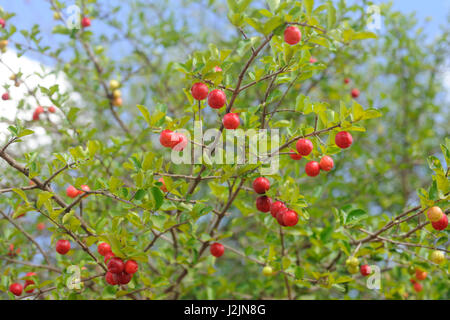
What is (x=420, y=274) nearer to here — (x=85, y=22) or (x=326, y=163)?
(x=326, y=163)

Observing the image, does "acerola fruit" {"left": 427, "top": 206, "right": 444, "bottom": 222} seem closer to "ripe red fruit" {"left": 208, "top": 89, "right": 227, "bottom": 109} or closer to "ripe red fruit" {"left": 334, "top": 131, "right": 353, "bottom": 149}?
"ripe red fruit" {"left": 334, "top": 131, "right": 353, "bottom": 149}

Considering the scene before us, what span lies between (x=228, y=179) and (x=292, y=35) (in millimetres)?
799

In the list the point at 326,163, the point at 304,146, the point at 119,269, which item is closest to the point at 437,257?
the point at 326,163

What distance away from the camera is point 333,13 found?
1.55 meters

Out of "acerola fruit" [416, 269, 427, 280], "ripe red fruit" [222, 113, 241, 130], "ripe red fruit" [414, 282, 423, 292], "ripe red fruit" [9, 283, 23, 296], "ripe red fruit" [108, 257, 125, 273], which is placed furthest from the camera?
"ripe red fruit" [414, 282, 423, 292]

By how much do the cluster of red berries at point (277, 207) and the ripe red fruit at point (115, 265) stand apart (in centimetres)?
80

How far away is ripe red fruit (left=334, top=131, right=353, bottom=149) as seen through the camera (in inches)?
66.3

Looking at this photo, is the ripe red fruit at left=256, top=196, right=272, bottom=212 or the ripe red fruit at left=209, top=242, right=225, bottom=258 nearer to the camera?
the ripe red fruit at left=256, top=196, right=272, bottom=212

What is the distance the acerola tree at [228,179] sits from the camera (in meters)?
1.71

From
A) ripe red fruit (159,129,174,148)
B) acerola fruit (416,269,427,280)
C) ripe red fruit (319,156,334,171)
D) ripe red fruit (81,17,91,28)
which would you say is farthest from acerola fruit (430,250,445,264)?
ripe red fruit (81,17,91,28)

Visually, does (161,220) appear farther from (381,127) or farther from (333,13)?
(381,127)

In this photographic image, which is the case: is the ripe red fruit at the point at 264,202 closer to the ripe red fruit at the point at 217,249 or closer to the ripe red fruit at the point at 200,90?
the ripe red fruit at the point at 217,249

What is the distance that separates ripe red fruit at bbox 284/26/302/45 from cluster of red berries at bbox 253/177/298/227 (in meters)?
0.72

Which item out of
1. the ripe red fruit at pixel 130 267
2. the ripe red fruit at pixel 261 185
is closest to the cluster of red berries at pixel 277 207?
the ripe red fruit at pixel 261 185
